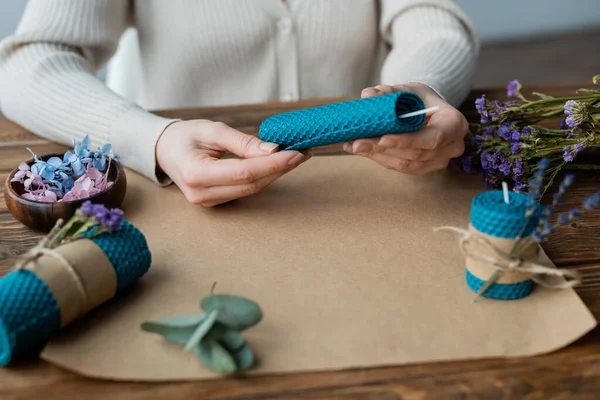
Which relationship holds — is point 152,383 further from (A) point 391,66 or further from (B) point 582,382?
(A) point 391,66

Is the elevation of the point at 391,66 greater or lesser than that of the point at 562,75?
greater

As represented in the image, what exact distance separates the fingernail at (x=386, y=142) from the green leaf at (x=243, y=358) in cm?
33

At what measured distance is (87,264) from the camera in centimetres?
62

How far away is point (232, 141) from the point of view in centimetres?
85

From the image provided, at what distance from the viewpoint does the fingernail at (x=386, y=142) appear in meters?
0.79

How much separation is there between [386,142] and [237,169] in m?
0.19

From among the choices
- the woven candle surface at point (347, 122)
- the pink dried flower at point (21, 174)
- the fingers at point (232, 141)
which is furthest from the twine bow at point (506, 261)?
the pink dried flower at point (21, 174)

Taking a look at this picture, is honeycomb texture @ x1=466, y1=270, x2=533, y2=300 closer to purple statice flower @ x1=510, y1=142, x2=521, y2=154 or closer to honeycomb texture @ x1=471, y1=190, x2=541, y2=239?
honeycomb texture @ x1=471, y1=190, x2=541, y2=239

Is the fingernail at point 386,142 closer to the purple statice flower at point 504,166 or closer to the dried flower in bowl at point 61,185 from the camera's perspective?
the purple statice flower at point 504,166

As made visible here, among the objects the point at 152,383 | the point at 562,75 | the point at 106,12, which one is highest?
the point at 106,12

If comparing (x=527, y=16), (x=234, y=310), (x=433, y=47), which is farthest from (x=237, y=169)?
(x=527, y=16)

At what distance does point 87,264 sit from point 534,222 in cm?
44

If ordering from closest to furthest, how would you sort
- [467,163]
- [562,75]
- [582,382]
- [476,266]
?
[582,382], [476,266], [467,163], [562,75]

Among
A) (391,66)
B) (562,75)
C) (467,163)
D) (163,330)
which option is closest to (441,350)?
(163,330)
